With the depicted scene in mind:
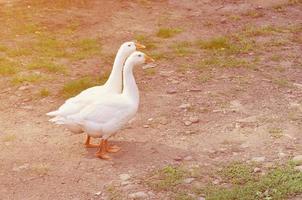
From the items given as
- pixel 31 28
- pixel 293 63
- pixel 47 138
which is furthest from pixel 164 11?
pixel 47 138

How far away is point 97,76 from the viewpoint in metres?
10.4

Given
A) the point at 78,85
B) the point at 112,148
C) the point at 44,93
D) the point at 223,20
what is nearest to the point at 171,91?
the point at 78,85

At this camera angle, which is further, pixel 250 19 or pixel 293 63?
pixel 250 19

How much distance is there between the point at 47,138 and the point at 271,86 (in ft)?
12.3

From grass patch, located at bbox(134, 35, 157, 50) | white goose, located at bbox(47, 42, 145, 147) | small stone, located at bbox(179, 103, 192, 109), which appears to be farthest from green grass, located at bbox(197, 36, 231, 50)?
white goose, located at bbox(47, 42, 145, 147)

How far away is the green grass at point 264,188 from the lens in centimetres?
668

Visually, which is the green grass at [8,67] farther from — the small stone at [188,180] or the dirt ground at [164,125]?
the small stone at [188,180]

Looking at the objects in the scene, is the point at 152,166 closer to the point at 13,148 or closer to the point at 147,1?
the point at 13,148

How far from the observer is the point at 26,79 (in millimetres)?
10164

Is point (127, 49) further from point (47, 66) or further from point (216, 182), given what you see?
point (47, 66)

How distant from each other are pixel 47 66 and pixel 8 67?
26.3 inches

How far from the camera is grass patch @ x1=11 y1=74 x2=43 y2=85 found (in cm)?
1009

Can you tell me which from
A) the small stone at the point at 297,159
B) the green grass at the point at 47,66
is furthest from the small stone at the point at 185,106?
the green grass at the point at 47,66

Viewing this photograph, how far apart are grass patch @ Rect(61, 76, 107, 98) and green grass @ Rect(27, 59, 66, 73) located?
0.63 m
